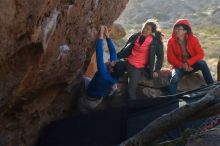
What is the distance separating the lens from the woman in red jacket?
10984mm

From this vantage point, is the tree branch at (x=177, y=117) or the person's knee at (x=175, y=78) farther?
the person's knee at (x=175, y=78)

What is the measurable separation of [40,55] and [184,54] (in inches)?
187

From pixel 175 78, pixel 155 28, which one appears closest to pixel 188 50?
pixel 175 78

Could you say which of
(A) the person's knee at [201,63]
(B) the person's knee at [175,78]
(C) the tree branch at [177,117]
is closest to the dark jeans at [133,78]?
(B) the person's knee at [175,78]

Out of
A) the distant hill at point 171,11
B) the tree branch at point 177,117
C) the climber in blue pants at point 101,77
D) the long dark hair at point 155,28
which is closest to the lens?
the tree branch at point 177,117

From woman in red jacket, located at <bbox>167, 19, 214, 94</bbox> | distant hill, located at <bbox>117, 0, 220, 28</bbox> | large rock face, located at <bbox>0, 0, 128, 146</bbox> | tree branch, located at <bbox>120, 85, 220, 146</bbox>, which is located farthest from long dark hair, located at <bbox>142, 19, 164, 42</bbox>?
distant hill, located at <bbox>117, 0, 220, 28</bbox>

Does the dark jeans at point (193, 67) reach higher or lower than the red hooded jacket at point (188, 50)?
lower

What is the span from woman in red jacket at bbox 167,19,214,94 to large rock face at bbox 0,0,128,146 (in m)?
1.68

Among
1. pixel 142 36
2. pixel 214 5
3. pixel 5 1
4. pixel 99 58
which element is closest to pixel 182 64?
pixel 142 36

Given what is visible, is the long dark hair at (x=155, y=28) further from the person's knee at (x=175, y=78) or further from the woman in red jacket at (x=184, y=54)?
the person's knee at (x=175, y=78)

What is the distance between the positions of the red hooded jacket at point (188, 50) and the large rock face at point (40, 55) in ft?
5.46

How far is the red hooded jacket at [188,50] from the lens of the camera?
36.1ft

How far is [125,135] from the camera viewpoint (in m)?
9.29

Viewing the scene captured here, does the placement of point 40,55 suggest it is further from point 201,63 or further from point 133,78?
point 201,63
